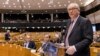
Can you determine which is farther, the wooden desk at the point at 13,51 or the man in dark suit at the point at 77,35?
the wooden desk at the point at 13,51

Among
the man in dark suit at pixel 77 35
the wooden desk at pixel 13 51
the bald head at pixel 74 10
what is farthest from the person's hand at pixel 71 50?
the wooden desk at pixel 13 51

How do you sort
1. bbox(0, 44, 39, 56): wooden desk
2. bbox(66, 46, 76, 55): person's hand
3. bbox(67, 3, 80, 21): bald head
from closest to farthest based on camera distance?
bbox(66, 46, 76, 55): person's hand → bbox(67, 3, 80, 21): bald head → bbox(0, 44, 39, 56): wooden desk

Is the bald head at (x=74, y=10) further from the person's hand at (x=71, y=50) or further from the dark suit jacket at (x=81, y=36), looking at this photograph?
the person's hand at (x=71, y=50)

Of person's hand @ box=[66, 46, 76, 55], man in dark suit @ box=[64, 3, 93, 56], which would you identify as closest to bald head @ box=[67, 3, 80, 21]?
man in dark suit @ box=[64, 3, 93, 56]

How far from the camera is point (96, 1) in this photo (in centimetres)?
3198

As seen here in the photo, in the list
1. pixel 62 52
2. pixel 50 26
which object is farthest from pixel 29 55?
pixel 50 26

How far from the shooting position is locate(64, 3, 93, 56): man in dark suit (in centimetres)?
377

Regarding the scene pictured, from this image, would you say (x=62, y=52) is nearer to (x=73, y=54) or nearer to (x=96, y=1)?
(x=73, y=54)

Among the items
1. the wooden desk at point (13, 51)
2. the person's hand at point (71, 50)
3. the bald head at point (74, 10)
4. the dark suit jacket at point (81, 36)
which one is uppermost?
the bald head at point (74, 10)

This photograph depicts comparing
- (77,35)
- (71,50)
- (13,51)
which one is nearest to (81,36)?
(77,35)

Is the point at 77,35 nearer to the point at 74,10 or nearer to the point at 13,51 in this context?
the point at 74,10

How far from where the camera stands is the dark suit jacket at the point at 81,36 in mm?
3777

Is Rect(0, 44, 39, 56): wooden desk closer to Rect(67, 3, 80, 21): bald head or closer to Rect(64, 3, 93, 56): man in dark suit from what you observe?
Rect(64, 3, 93, 56): man in dark suit

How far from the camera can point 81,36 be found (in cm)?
389
